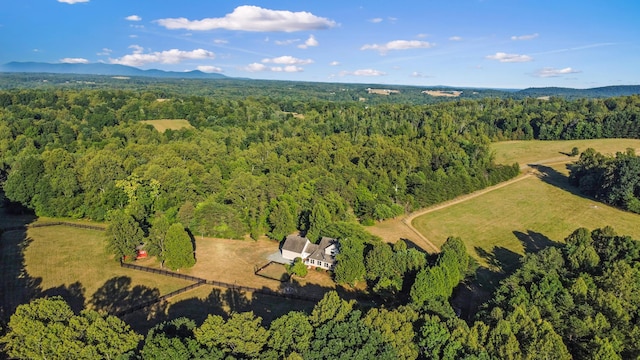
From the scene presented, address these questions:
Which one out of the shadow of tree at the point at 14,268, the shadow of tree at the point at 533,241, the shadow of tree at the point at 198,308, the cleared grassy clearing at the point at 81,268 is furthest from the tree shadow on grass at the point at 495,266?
the shadow of tree at the point at 14,268

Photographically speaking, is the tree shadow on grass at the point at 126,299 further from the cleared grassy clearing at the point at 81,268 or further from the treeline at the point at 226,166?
the treeline at the point at 226,166

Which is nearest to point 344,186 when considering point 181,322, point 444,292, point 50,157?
point 444,292

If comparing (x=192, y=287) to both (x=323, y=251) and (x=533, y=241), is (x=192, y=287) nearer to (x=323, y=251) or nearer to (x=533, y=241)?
(x=323, y=251)

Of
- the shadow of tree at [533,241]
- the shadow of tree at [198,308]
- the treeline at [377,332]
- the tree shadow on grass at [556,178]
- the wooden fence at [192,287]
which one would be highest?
the tree shadow on grass at [556,178]

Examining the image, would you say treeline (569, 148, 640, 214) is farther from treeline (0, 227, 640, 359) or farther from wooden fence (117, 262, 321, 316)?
wooden fence (117, 262, 321, 316)

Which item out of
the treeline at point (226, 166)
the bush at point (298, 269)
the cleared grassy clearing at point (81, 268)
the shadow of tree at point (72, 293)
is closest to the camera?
the shadow of tree at point (72, 293)

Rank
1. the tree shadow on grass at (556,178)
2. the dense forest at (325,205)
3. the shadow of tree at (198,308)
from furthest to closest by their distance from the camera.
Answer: the tree shadow on grass at (556,178), the shadow of tree at (198,308), the dense forest at (325,205)

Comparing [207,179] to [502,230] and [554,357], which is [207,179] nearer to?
[502,230]

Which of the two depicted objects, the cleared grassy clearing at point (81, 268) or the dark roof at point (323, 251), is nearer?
the cleared grassy clearing at point (81, 268)
